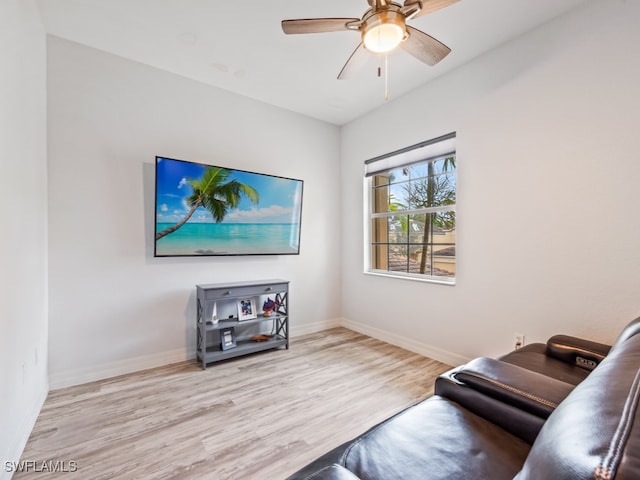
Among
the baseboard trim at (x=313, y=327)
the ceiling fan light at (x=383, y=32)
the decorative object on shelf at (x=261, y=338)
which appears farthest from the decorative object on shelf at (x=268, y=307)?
the ceiling fan light at (x=383, y=32)

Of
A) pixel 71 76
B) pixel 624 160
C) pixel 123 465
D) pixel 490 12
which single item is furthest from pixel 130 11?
pixel 624 160

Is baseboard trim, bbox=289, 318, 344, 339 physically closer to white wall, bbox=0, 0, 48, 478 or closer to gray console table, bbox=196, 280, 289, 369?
gray console table, bbox=196, 280, 289, 369

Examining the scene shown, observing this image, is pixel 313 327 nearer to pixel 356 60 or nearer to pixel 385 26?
pixel 356 60

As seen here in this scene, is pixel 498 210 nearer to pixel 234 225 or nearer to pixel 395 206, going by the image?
pixel 395 206

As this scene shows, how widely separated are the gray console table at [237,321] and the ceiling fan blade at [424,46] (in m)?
2.38

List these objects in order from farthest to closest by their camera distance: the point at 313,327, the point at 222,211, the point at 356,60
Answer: the point at 313,327 < the point at 222,211 < the point at 356,60

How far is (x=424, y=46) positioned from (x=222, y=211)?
88.4 inches

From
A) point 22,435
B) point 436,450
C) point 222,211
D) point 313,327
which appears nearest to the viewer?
point 436,450

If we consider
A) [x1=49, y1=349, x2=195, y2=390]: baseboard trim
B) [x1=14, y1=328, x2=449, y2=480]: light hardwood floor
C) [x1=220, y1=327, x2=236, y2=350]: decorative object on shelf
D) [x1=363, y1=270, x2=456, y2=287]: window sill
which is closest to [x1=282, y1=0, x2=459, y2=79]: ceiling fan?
[x1=363, y1=270, x2=456, y2=287]: window sill

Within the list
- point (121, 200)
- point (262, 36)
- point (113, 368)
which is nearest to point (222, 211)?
point (121, 200)

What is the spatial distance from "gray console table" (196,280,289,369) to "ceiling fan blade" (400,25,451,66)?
93.5 inches

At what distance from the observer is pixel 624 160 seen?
1.86 metres

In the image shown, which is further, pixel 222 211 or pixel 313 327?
pixel 313 327

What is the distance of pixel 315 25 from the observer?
1689 mm
